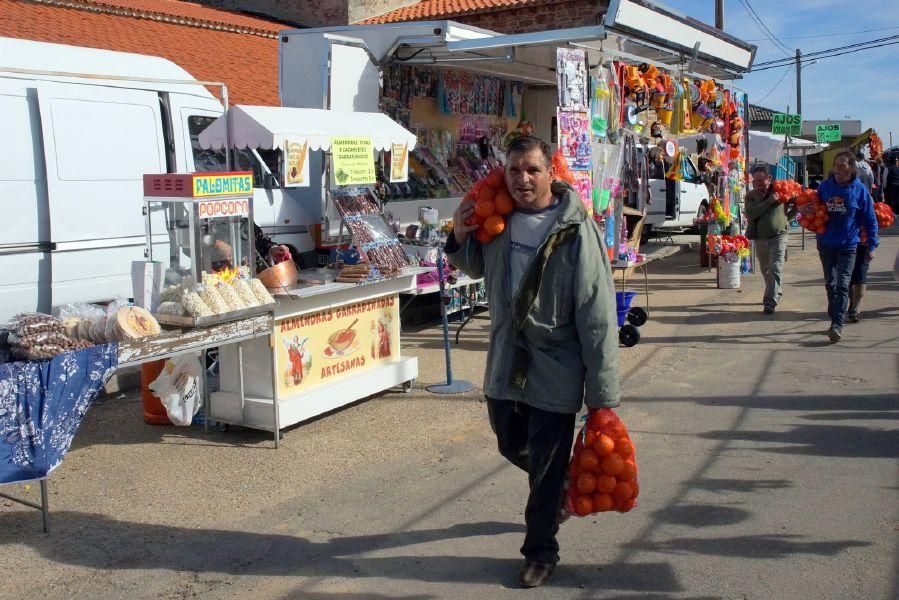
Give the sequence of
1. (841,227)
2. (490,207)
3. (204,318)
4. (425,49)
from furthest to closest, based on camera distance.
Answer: (425,49), (841,227), (204,318), (490,207)

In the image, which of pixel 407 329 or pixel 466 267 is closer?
pixel 466 267

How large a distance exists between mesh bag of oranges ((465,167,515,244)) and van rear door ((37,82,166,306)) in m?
4.34

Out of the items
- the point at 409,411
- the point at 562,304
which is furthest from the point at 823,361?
the point at 562,304

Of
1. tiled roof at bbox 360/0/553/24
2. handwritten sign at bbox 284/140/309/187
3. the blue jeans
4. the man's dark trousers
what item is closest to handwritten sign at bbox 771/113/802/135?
tiled roof at bbox 360/0/553/24

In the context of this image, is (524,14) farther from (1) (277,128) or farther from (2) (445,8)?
(1) (277,128)

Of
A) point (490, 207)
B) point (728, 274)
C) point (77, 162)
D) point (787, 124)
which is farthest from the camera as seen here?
point (787, 124)

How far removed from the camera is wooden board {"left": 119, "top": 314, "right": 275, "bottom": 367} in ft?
15.8

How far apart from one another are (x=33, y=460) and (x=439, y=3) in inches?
787

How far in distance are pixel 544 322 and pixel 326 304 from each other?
2991mm

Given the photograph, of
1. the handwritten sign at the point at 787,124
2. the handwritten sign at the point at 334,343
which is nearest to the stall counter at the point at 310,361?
the handwritten sign at the point at 334,343

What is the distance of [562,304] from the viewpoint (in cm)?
391

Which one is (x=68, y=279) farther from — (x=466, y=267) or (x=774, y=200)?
(x=774, y=200)

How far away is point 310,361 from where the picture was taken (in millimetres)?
6543

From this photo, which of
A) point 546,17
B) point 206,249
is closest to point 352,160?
point 206,249
